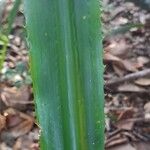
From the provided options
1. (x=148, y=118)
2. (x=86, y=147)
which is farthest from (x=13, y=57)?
(x=86, y=147)

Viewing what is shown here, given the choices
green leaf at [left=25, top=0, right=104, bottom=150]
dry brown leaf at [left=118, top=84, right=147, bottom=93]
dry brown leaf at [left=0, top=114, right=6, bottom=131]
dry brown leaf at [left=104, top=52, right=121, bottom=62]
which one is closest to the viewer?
green leaf at [left=25, top=0, right=104, bottom=150]

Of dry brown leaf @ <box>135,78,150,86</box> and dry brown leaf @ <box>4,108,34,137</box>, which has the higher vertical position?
dry brown leaf @ <box>135,78,150,86</box>

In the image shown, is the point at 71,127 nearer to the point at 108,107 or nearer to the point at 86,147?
the point at 86,147

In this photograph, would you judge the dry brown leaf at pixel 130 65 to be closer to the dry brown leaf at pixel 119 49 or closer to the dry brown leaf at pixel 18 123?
the dry brown leaf at pixel 119 49

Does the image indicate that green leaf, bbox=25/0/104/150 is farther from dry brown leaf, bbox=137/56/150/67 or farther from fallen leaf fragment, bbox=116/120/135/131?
dry brown leaf, bbox=137/56/150/67

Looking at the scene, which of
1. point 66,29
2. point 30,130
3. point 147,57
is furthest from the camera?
point 147,57

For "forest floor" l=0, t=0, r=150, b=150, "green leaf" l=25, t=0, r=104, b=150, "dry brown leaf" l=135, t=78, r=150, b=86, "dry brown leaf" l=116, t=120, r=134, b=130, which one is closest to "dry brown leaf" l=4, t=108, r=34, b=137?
"forest floor" l=0, t=0, r=150, b=150

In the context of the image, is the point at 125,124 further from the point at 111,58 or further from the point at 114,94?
the point at 111,58
